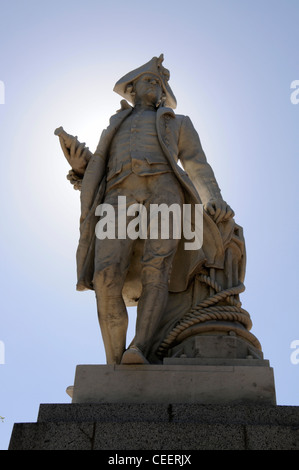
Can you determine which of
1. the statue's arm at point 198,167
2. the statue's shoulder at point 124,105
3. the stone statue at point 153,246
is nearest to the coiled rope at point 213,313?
the stone statue at point 153,246

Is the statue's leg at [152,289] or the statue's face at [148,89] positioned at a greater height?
the statue's face at [148,89]

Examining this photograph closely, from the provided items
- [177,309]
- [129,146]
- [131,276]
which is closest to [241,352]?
[177,309]

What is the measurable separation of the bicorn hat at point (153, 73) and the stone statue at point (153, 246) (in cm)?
29

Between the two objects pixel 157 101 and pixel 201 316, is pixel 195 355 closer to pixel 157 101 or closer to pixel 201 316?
pixel 201 316

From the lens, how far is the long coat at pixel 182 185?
696 cm

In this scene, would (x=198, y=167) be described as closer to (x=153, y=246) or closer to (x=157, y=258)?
(x=153, y=246)

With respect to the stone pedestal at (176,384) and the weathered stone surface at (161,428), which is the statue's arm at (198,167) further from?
the weathered stone surface at (161,428)

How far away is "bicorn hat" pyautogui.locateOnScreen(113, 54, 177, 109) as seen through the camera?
833 centimetres

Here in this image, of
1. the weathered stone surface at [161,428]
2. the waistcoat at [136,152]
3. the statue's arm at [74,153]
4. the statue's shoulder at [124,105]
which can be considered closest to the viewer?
the weathered stone surface at [161,428]

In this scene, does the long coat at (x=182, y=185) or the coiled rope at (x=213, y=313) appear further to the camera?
the long coat at (x=182, y=185)

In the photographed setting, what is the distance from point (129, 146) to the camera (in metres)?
7.38

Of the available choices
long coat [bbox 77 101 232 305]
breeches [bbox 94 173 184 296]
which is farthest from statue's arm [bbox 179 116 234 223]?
breeches [bbox 94 173 184 296]

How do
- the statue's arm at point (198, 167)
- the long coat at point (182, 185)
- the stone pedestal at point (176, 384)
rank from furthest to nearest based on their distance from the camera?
the statue's arm at point (198, 167) < the long coat at point (182, 185) < the stone pedestal at point (176, 384)
